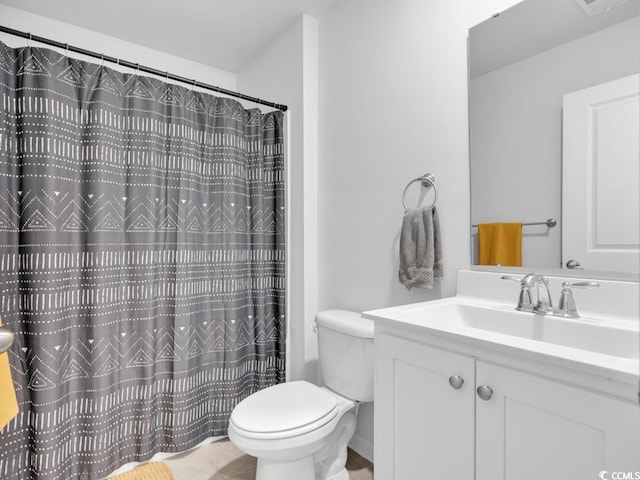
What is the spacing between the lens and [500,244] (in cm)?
132

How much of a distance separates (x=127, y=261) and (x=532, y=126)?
6.08ft

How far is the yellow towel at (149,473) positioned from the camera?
1.67 m

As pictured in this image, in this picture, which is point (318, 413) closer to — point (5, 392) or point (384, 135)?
point (5, 392)

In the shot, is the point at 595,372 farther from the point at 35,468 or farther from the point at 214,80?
the point at 214,80

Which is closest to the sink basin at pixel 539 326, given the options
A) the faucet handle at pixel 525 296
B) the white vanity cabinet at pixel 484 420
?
the faucet handle at pixel 525 296

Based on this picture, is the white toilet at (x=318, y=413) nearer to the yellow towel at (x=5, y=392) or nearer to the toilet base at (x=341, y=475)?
the toilet base at (x=341, y=475)

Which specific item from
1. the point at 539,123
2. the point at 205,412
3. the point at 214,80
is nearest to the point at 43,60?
the point at 214,80

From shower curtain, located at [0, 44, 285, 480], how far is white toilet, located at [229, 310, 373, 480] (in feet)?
1.77

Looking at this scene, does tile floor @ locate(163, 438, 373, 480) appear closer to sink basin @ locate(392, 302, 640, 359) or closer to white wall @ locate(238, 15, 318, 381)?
white wall @ locate(238, 15, 318, 381)

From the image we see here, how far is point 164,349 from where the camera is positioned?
181 centimetres

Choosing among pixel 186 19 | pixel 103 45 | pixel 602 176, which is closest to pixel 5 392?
pixel 602 176

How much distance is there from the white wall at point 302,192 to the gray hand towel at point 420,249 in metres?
0.71

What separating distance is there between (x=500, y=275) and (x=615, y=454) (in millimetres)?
683

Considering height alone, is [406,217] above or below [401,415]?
above
